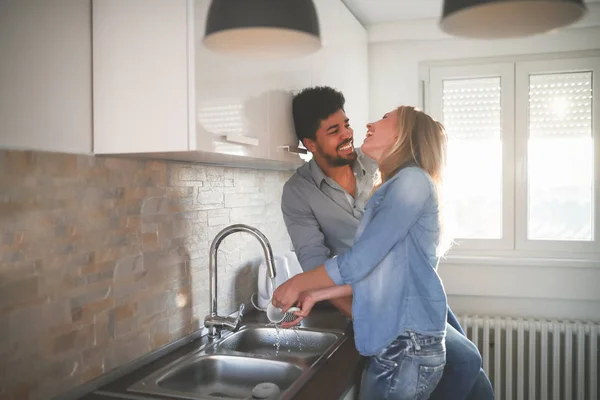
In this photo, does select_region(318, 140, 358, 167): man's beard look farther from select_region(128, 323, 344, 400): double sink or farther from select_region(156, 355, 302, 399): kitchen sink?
select_region(156, 355, 302, 399): kitchen sink

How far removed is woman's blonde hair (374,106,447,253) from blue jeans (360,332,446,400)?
33 cm

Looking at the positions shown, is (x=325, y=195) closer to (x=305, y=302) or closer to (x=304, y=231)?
(x=304, y=231)

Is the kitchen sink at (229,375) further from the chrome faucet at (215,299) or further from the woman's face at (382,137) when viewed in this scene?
the woman's face at (382,137)

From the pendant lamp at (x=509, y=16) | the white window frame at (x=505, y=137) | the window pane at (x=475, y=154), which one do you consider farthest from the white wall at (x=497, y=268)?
the pendant lamp at (x=509, y=16)

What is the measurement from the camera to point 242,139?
1482 millimetres

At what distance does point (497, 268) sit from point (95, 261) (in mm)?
2297

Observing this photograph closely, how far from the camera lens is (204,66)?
4.25ft

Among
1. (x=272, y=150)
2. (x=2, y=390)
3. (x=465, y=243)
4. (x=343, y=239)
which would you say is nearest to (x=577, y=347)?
(x=465, y=243)

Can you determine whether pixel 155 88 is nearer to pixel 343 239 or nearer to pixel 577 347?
pixel 343 239

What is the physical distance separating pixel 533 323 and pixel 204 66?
2.35 m

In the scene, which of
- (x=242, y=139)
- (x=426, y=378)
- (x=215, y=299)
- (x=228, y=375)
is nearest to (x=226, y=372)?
(x=228, y=375)

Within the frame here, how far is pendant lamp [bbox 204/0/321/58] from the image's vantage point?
22.3 inches

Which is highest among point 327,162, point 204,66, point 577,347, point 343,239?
point 204,66

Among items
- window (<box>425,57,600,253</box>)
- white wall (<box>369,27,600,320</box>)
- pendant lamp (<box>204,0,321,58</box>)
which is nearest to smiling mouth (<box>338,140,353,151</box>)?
window (<box>425,57,600,253</box>)
